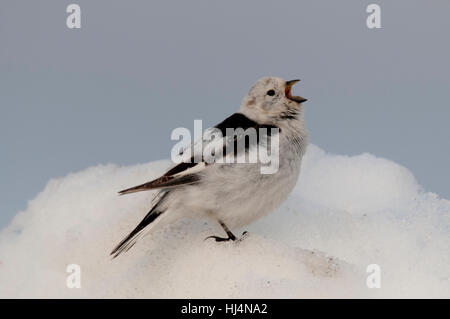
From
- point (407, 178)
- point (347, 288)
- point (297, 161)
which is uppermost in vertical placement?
point (297, 161)

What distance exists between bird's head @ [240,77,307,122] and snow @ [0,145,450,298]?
902mm

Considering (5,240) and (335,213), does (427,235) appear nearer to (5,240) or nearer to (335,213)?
(335,213)

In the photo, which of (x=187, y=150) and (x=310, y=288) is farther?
(x=187, y=150)

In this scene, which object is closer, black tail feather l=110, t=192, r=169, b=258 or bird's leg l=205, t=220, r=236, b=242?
black tail feather l=110, t=192, r=169, b=258

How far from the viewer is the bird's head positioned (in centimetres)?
433

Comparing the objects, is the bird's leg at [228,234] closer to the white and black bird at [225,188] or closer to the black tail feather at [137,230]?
the white and black bird at [225,188]

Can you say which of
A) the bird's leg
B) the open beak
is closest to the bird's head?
the open beak

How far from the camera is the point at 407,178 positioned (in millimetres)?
5434

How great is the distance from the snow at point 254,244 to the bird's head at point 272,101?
0.90 metres

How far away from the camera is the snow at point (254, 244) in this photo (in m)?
3.74

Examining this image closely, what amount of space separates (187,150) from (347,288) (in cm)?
142

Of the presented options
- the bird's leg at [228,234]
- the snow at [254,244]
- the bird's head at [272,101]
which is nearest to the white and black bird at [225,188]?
the bird's leg at [228,234]

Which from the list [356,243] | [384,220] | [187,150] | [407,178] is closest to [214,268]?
[187,150]

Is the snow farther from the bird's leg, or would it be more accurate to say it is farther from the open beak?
the open beak
